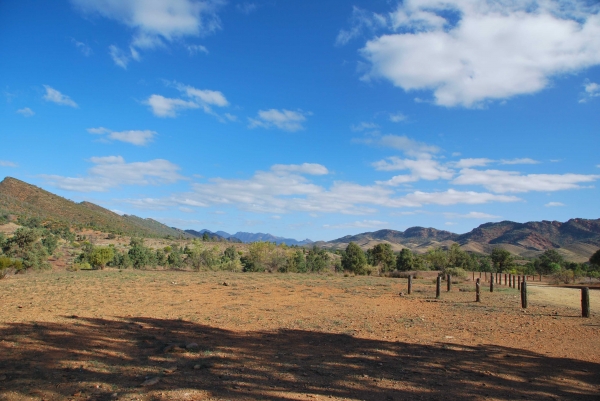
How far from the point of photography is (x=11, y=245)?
2847 centimetres

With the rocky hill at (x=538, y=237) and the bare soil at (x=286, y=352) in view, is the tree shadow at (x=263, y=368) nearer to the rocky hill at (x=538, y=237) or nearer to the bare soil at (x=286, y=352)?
the bare soil at (x=286, y=352)

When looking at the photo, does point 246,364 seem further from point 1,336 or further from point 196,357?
point 1,336

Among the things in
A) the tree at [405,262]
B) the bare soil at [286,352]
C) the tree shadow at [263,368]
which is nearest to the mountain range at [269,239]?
the tree at [405,262]

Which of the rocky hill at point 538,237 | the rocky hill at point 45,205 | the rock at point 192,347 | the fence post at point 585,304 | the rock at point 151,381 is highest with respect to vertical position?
the rocky hill at point 538,237

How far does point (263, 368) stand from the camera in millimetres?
6289

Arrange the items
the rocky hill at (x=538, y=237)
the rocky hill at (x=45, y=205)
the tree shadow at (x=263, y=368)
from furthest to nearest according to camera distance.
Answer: the rocky hill at (x=538, y=237) < the rocky hill at (x=45, y=205) < the tree shadow at (x=263, y=368)

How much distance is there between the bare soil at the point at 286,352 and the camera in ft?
17.5

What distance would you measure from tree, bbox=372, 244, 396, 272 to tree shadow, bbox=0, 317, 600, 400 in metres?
39.9

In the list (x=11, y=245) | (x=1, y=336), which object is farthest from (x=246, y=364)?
(x=11, y=245)

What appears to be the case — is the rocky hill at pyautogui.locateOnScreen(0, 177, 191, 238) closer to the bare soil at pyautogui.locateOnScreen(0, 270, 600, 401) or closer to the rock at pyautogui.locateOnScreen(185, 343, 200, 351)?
the bare soil at pyautogui.locateOnScreen(0, 270, 600, 401)

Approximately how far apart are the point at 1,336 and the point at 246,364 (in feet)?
18.2

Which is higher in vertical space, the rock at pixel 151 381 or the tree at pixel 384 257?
the tree at pixel 384 257

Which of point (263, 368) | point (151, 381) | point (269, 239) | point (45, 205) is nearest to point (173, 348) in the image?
point (151, 381)

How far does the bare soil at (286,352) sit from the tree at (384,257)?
33990 millimetres
